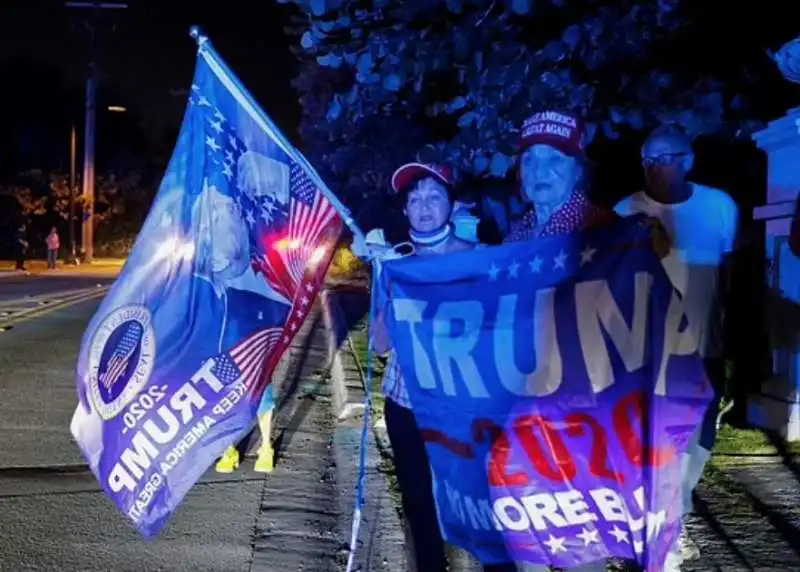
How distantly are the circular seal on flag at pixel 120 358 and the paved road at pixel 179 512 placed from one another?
138 centimetres

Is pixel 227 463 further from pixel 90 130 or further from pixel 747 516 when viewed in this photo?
pixel 90 130

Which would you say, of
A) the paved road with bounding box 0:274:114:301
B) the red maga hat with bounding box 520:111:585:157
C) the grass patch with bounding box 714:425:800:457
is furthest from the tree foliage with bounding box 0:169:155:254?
the red maga hat with bounding box 520:111:585:157

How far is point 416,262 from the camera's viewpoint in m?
3.64

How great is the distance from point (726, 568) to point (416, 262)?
2.17 metres

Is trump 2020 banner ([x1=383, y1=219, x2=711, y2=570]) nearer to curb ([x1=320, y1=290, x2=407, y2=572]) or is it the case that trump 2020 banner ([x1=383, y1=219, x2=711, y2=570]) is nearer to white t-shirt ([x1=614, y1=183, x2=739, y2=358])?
white t-shirt ([x1=614, y1=183, x2=739, y2=358])

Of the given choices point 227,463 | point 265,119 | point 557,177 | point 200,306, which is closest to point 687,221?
point 557,177

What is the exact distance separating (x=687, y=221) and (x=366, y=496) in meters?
2.50

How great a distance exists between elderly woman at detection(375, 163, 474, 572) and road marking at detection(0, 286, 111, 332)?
12298 mm

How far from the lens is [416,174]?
12.7 feet

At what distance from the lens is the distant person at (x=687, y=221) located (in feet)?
13.8

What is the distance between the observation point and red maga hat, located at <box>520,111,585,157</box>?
3.44 meters

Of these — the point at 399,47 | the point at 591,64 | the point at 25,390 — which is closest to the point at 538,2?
the point at 591,64

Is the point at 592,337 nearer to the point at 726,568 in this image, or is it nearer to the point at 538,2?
the point at 726,568

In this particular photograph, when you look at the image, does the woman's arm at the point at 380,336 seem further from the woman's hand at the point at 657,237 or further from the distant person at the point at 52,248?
the distant person at the point at 52,248
